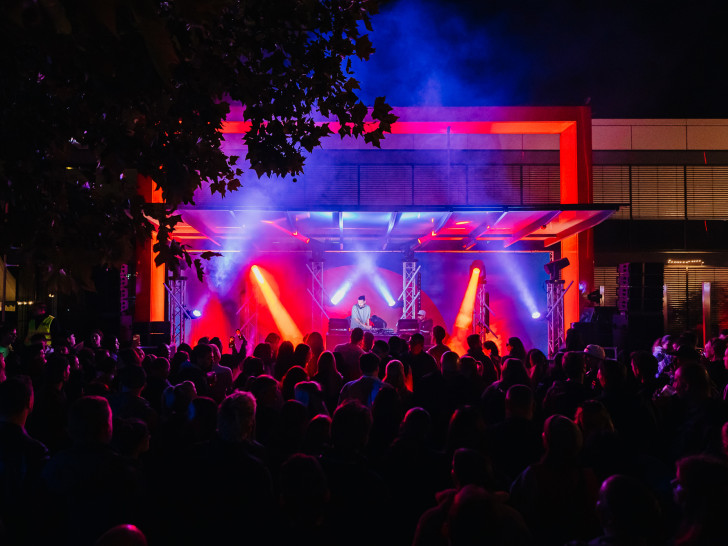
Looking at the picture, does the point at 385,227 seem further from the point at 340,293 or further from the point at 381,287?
the point at 340,293

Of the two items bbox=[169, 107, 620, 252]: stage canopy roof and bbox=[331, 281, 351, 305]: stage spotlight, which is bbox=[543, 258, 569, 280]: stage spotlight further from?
bbox=[331, 281, 351, 305]: stage spotlight

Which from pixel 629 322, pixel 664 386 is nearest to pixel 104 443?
pixel 664 386

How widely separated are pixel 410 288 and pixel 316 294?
2.98m

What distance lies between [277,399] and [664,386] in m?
4.23

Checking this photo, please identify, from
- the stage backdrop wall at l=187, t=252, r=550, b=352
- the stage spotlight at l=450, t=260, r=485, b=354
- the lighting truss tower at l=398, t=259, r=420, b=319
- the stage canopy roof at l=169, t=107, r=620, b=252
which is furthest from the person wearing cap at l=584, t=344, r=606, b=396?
the stage spotlight at l=450, t=260, r=485, b=354

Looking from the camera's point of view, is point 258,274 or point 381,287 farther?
point 381,287

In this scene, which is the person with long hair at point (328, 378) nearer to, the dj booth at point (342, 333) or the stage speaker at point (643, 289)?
the dj booth at point (342, 333)

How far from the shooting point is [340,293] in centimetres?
1870

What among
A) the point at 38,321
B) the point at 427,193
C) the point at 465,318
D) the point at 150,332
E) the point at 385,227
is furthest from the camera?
the point at 427,193

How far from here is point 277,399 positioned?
516cm

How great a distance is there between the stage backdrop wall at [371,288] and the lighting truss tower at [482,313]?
651 mm

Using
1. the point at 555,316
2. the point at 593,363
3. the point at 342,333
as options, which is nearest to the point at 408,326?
the point at 342,333

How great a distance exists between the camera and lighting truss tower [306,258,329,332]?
1725cm

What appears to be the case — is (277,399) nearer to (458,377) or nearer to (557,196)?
(458,377)
